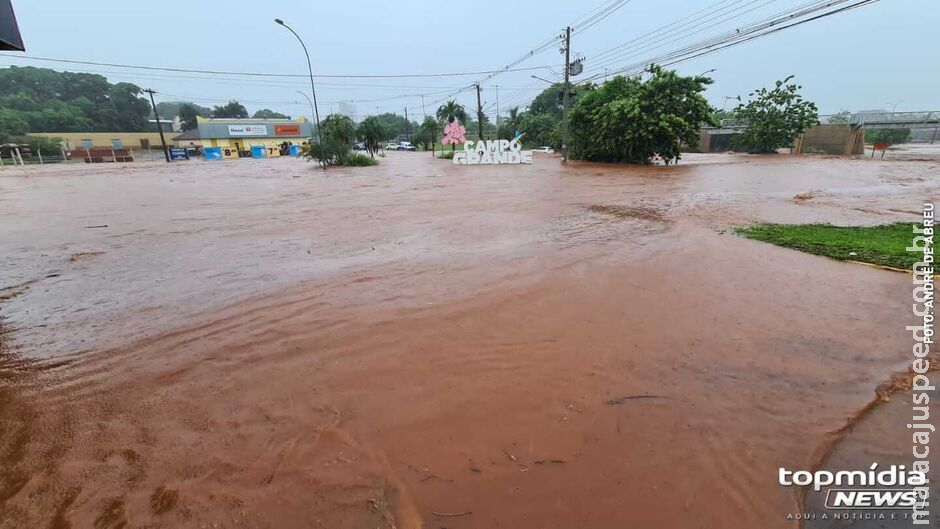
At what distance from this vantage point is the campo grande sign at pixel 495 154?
34294mm

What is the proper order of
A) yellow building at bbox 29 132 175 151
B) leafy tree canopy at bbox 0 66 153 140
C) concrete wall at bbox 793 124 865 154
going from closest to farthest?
concrete wall at bbox 793 124 865 154, yellow building at bbox 29 132 175 151, leafy tree canopy at bbox 0 66 153 140

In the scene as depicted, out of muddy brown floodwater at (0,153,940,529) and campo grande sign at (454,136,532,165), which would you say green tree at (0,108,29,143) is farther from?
muddy brown floodwater at (0,153,940,529)

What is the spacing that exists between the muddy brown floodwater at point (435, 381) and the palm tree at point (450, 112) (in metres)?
47.4

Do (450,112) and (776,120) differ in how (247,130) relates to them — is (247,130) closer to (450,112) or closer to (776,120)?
(450,112)

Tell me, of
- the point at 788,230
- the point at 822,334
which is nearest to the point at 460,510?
the point at 822,334

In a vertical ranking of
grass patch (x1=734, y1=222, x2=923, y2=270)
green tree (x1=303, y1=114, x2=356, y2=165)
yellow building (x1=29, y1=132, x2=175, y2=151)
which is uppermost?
yellow building (x1=29, y1=132, x2=175, y2=151)

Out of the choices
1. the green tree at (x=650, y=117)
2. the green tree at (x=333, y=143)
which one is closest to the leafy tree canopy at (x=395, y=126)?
the green tree at (x=333, y=143)

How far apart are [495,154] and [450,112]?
19846 mm

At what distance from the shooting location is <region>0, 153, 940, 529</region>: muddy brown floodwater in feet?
7.72

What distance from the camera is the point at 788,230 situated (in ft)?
26.6

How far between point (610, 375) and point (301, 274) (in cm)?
466

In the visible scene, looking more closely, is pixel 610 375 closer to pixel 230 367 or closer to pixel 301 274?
pixel 230 367

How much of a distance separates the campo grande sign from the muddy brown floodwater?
2782cm

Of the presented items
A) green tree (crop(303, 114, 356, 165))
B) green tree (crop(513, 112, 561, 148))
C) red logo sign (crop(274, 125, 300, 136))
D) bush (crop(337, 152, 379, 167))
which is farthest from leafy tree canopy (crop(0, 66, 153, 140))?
green tree (crop(513, 112, 561, 148))
